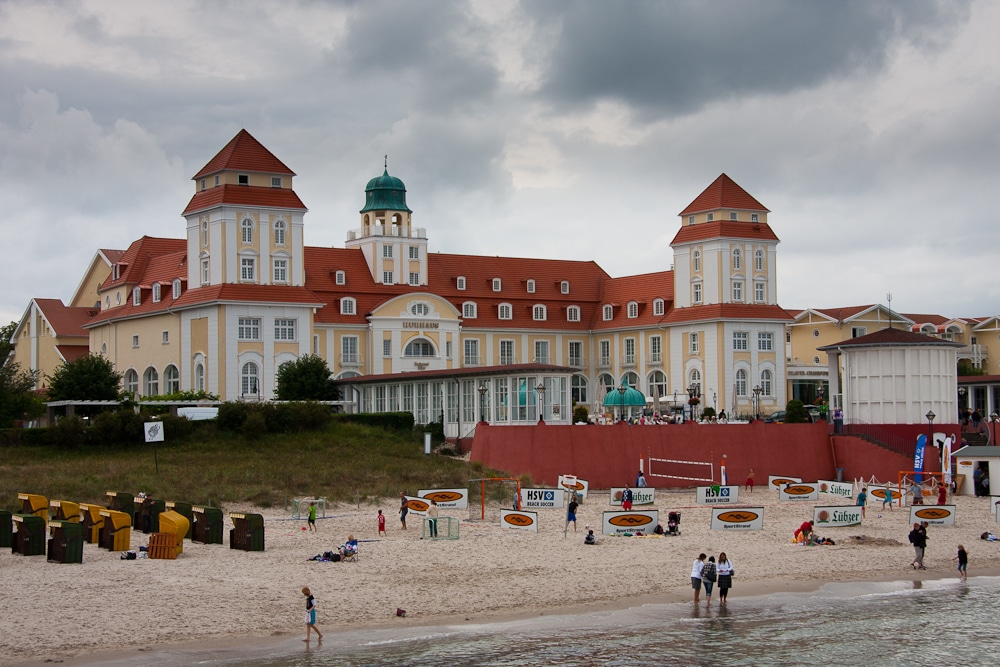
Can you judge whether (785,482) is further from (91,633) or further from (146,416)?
(91,633)

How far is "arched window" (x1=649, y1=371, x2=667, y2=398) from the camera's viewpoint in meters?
92.6

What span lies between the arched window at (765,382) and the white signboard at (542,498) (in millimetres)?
39402

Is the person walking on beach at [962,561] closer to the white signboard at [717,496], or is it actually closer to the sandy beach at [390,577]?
the sandy beach at [390,577]

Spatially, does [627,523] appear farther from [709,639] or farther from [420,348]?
[420,348]

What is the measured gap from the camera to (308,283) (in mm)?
88000

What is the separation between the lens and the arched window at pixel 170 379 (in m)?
79.4

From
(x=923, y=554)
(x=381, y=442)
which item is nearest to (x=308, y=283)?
(x=381, y=442)

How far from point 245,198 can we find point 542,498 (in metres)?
34.0

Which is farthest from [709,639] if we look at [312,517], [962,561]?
[312,517]

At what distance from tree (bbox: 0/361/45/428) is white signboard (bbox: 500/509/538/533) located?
91.0 ft

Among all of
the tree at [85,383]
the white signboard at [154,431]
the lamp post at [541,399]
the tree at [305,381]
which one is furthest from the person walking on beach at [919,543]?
the tree at [85,383]

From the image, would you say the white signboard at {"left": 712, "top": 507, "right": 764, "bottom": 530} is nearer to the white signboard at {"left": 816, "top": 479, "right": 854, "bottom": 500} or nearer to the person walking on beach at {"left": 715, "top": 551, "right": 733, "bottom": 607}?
the white signboard at {"left": 816, "top": 479, "right": 854, "bottom": 500}

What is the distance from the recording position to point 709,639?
30.5 metres

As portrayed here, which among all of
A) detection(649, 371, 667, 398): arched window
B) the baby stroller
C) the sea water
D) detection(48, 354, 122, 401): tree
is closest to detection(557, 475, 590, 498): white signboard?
the baby stroller
